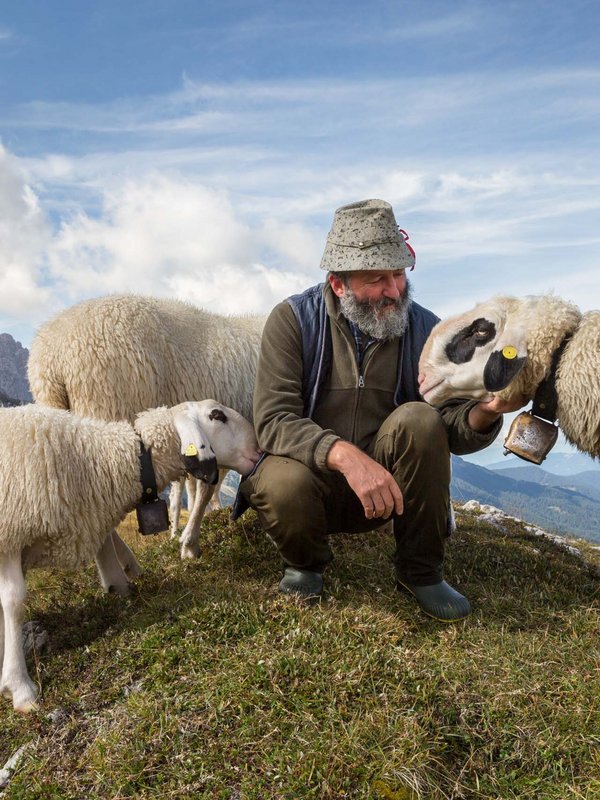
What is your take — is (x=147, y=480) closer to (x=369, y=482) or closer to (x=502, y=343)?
(x=369, y=482)

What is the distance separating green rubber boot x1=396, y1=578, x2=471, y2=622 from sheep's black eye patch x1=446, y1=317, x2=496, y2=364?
165cm

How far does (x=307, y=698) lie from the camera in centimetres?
369

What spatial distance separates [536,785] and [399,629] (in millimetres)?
1233

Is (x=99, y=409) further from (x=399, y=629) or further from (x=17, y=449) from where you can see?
(x=399, y=629)

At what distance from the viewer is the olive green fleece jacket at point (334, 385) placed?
4801 millimetres

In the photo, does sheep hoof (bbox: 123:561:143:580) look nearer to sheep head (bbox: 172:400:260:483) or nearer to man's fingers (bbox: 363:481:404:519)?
sheep head (bbox: 172:400:260:483)

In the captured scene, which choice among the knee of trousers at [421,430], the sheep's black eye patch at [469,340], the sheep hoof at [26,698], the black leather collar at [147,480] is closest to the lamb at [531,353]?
the sheep's black eye patch at [469,340]

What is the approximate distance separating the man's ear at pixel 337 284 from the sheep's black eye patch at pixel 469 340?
3.14ft

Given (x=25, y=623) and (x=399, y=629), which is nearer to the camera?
(x=399, y=629)

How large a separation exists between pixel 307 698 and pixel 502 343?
228 cm

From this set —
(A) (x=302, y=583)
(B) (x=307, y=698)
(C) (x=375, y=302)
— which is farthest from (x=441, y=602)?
(C) (x=375, y=302)

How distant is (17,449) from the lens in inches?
189

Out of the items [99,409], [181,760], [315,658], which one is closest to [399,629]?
[315,658]

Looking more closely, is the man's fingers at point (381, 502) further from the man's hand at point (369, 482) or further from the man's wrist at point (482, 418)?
the man's wrist at point (482, 418)
